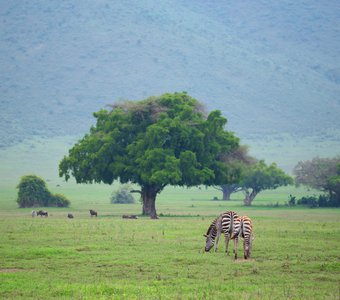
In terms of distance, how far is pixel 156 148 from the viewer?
57.9 m

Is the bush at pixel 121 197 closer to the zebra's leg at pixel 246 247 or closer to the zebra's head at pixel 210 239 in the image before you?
the zebra's head at pixel 210 239

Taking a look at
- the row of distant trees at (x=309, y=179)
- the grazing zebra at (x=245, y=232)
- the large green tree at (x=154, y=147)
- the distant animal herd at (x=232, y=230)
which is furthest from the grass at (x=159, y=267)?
the row of distant trees at (x=309, y=179)

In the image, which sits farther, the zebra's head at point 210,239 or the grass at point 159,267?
the zebra's head at point 210,239

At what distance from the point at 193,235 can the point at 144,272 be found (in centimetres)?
1292

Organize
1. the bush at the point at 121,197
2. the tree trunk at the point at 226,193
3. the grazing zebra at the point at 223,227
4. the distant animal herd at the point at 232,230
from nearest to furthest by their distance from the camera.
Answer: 1. the distant animal herd at the point at 232,230
2. the grazing zebra at the point at 223,227
3. the bush at the point at 121,197
4. the tree trunk at the point at 226,193

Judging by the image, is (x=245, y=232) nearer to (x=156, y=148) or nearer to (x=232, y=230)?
(x=232, y=230)

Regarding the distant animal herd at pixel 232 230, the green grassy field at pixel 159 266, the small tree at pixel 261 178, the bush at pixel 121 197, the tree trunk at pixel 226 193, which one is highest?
the small tree at pixel 261 178

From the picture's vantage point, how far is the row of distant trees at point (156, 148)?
58031 mm

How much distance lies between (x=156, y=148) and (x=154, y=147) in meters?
0.77

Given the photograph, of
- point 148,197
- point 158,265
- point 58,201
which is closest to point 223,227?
point 158,265

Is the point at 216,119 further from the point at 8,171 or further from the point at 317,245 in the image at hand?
the point at 8,171

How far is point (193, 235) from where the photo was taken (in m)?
37.8

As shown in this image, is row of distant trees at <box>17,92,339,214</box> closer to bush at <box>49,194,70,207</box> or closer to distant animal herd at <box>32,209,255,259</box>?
bush at <box>49,194,70,207</box>

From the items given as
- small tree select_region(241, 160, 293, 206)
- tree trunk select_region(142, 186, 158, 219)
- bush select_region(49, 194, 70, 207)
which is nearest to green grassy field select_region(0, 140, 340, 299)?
tree trunk select_region(142, 186, 158, 219)
